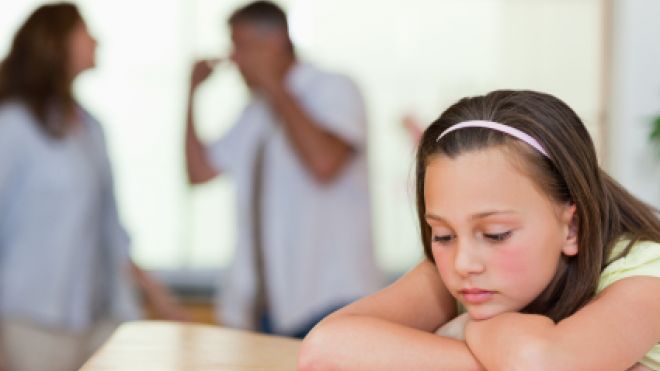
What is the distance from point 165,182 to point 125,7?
0.88m

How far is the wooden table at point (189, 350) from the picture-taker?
1663mm

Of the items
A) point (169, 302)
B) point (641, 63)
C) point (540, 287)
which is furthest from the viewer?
point (169, 302)

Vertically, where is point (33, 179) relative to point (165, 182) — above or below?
above

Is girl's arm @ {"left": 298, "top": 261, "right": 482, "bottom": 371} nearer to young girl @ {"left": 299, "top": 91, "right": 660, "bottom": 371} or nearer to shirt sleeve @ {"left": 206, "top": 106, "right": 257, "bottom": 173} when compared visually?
young girl @ {"left": 299, "top": 91, "right": 660, "bottom": 371}

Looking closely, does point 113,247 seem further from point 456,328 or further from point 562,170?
point 562,170

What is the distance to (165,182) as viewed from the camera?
6.34 meters

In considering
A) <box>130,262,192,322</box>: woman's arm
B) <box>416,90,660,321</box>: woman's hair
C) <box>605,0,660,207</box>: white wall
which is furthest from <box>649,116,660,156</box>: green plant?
<box>416,90,660,321</box>: woman's hair

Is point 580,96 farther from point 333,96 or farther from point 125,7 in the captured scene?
point 333,96

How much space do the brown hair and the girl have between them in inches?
23.6

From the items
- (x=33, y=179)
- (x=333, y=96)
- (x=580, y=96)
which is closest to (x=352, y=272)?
(x=333, y=96)

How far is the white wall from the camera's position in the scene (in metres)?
3.78

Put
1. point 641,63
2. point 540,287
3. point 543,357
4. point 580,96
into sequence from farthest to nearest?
point 580,96
point 641,63
point 540,287
point 543,357

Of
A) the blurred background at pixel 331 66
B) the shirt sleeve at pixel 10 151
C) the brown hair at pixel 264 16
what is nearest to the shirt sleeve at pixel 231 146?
the brown hair at pixel 264 16

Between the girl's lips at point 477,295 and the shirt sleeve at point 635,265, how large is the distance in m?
0.15
